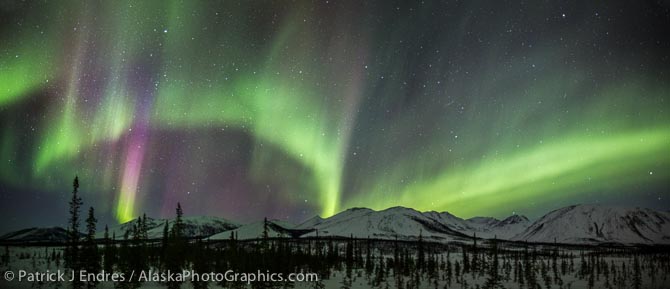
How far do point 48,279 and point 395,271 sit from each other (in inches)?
2847

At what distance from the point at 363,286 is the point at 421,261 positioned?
40.8 meters

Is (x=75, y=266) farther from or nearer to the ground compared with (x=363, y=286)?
farther from the ground

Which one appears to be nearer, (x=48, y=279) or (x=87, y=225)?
(x=87, y=225)

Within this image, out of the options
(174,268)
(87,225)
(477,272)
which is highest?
(87,225)

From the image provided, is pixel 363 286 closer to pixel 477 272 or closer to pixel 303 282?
A: pixel 303 282

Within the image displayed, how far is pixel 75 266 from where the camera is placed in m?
56.1

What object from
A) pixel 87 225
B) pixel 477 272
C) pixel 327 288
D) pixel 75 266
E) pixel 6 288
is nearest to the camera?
pixel 75 266

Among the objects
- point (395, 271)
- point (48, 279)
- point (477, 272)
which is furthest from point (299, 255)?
point (48, 279)

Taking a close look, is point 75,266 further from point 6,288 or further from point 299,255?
point 299,255

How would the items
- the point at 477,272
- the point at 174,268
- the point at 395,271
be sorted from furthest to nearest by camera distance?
the point at 477,272
the point at 395,271
the point at 174,268

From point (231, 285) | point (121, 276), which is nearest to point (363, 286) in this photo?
point (231, 285)

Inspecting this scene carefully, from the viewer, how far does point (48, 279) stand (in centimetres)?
7256

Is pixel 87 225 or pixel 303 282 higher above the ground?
pixel 87 225

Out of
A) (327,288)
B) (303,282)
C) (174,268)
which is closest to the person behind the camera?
(174,268)
